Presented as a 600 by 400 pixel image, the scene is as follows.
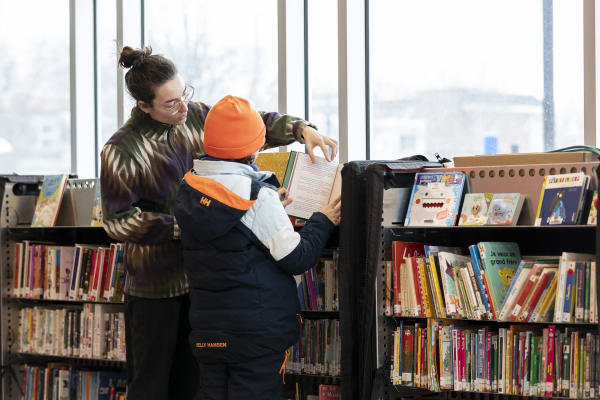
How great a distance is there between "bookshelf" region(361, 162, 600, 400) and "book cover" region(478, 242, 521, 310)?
8 cm

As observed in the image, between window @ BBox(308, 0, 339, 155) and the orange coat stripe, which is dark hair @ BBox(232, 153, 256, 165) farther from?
window @ BBox(308, 0, 339, 155)

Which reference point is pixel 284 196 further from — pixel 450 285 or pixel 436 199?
pixel 450 285

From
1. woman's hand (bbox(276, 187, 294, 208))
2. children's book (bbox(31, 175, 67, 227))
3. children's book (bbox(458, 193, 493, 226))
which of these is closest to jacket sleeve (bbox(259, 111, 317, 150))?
woman's hand (bbox(276, 187, 294, 208))

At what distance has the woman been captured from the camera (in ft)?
9.46

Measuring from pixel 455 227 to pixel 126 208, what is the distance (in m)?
1.21

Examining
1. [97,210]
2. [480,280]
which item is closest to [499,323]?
[480,280]

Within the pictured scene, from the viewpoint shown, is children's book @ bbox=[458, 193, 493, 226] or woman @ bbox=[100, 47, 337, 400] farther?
woman @ bbox=[100, 47, 337, 400]

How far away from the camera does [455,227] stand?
2.79 m

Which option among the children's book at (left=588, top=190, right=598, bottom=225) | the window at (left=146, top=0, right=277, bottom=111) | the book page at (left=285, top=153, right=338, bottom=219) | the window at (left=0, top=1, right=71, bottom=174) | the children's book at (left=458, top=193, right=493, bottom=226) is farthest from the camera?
the window at (left=0, top=1, right=71, bottom=174)

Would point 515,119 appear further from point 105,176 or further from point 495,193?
point 105,176

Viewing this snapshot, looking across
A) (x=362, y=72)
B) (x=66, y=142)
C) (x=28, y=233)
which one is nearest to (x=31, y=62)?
(x=66, y=142)

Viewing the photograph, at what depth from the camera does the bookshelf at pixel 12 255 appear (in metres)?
3.88

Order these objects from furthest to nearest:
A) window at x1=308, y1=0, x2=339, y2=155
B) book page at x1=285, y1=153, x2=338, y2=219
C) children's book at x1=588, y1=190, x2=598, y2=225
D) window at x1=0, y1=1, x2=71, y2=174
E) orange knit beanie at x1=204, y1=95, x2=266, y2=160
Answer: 1. window at x1=0, y1=1, x2=71, y2=174
2. window at x1=308, y1=0, x2=339, y2=155
3. book page at x1=285, y1=153, x2=338, y2=219
4. orange knit beanie at x1=204, y1=95, x2=266, y2=160
5. children's book at x1=588, y1=190, x2=598, y2=225

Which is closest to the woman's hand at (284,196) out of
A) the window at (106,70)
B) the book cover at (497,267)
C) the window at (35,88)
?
the book cover at (497,267)
